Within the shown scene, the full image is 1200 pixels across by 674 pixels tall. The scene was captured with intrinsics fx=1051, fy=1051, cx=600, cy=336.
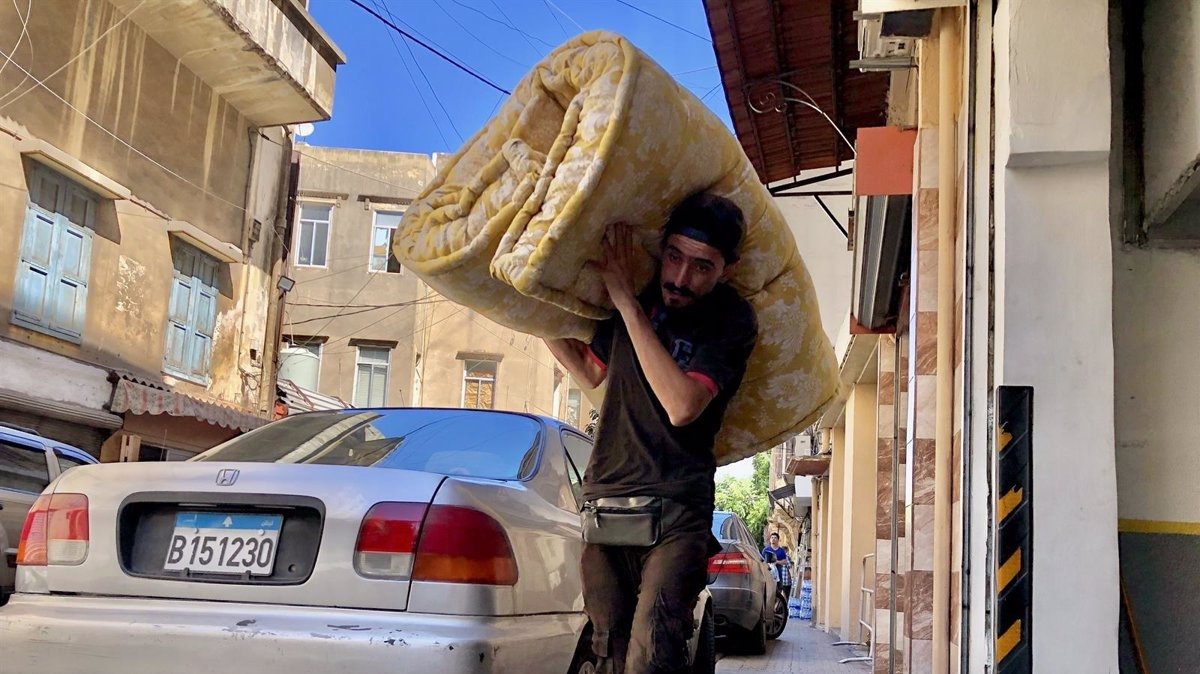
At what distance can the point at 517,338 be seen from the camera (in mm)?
28562

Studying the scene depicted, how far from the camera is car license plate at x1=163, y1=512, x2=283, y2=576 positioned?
3.03 meters

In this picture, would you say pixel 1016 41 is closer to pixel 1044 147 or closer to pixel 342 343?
pixel 1044 147

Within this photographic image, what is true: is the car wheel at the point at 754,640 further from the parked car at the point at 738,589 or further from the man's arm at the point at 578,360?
the man's arm at the point at 578,360

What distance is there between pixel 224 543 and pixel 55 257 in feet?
35.0

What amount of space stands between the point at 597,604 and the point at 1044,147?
1.75m

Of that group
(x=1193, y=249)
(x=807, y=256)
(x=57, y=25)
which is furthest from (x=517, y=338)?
(x=1193, y=249)

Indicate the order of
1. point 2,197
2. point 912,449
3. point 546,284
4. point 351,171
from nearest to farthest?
point 546,284, point 912,449, point 2,197, point 351,171

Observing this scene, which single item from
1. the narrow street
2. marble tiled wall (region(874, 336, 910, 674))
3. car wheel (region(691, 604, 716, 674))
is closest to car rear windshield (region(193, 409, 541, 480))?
car wheel (region(691, 604, 716, 674))

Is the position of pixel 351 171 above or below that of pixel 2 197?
above

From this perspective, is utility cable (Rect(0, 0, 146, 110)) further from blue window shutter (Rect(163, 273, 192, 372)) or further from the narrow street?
Result: the narrow street

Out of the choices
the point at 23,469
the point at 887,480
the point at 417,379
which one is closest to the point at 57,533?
the point at 23,469

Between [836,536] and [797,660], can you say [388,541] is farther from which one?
[836,536]

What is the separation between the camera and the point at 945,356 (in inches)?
153

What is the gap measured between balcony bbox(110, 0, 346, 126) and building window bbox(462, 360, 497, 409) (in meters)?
12.2
